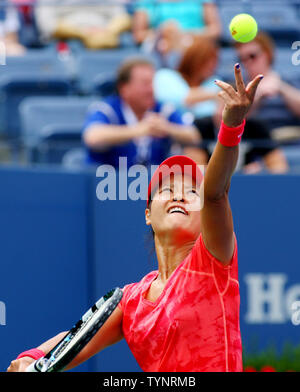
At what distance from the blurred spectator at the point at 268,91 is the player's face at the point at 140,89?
647mm

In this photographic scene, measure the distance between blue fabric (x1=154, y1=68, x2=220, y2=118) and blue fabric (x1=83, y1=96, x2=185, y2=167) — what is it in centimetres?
36

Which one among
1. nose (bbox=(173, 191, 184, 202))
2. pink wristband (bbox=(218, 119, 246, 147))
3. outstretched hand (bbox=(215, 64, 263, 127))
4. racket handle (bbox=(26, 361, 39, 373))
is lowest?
racket handle (bbox=(26, 361, 39, 373))

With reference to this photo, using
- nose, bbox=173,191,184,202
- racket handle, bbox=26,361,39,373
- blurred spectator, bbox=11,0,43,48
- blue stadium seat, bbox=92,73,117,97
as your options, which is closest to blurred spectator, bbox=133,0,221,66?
blue stadium seat, bbox=92,73,117,97

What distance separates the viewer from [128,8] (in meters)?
6.96

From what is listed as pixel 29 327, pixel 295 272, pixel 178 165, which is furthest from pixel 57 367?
pixel 295 272

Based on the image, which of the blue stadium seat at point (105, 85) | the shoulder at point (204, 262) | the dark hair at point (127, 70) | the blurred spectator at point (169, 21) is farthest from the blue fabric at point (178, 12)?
the shoulder at point (204, 262)

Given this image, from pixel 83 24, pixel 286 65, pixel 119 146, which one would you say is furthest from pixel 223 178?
pixel 83 24

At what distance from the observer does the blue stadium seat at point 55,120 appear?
220 inches

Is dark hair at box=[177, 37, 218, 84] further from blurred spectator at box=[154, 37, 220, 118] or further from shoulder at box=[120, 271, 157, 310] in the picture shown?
shoulder at box=[120, 271, 157, 310]

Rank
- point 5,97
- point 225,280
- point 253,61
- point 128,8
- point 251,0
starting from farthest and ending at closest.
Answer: point 128,8, point 251,0, point 5,97, point 253,61, point 225,280

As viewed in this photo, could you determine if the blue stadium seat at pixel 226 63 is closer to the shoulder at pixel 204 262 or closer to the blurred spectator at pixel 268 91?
the blurred spectator at pixel 268 91

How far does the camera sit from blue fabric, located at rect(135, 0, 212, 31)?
6438 millimetres

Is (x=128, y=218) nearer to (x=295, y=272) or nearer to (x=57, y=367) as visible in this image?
(x=295, y=272)

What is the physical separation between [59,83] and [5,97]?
1.46 ft
